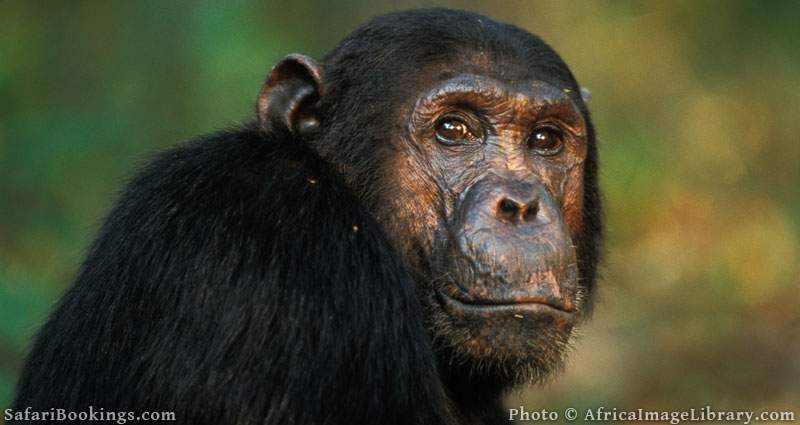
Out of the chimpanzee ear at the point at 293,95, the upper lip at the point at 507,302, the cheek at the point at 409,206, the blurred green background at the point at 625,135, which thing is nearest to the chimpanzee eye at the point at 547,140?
the cheek at the point at 409,206

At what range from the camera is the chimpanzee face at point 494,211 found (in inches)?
194

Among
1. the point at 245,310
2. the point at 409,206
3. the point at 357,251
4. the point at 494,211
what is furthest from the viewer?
the point at 409,206

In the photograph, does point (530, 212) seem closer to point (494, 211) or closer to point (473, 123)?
point (494, 211)

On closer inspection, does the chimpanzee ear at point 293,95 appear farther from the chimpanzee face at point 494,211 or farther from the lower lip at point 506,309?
the lower lip at point 506,309

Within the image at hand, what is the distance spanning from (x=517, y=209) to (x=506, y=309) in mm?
410

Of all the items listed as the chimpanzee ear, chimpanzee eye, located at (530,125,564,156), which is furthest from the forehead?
the chimpanzee ear

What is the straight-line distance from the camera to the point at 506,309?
493 cm

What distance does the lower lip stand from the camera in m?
4.93

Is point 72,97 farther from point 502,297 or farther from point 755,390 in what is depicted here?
point 502,297

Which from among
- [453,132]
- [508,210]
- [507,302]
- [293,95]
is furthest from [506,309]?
[293,95]

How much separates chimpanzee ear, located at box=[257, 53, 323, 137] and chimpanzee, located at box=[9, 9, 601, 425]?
0.4 inches

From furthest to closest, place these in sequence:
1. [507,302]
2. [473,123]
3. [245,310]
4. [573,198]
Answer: [573,198] < [473,123] < [507,302] < [245,310]

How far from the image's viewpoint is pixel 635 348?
11992 millimetres

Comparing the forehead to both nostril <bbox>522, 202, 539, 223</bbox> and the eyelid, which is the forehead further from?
nostril <bbox>522, 202, 539, 223</bbox>
